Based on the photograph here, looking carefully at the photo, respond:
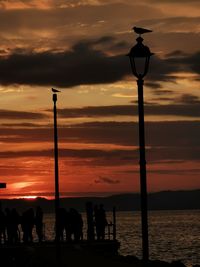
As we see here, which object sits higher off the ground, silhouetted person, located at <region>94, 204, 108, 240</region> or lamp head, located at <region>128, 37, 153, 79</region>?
lamp head, located at <region>128, 37, 153, 79</region>

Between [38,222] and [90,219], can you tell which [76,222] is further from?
[38,222]

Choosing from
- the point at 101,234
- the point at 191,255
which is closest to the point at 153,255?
the point at 191,255

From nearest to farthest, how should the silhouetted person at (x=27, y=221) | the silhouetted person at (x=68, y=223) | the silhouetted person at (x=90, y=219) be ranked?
the silhouetted person at (x=27, y=221)
the silhouetted person at (x=68, y=223)
the silhouetted person at (x=90, y=219)

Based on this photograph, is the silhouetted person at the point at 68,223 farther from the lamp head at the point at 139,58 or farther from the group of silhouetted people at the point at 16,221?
the lamp head at the point at 139,58

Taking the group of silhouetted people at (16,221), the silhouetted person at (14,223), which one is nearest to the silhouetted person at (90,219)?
the group of silhouetted people at (16,221)

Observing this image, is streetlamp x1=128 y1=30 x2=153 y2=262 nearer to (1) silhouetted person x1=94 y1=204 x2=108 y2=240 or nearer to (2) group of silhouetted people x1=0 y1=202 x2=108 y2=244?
(2) group of silhouetted people x1=0 y1=202 x2=108 y2=244

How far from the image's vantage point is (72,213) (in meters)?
44.4

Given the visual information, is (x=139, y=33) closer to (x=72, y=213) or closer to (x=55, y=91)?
(x=55, y=91)

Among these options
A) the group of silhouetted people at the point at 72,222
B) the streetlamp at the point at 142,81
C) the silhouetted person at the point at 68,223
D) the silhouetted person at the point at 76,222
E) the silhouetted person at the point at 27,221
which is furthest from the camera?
the silhouetted person at the point at 68,223

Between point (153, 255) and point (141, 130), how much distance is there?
234ft

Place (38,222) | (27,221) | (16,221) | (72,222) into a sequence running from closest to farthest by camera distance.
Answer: (16,221) → (27,221) → (38,222) → (72,222)

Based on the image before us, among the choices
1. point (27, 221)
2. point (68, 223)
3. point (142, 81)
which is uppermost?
point (142, 81)

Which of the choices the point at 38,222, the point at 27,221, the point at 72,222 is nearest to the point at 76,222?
the point at 72,222

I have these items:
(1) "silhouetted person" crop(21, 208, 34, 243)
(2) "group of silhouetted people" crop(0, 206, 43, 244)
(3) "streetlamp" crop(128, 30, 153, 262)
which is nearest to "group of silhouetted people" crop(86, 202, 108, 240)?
(2) "group of silhouetted people" crop(0, 206, 43, 244)
